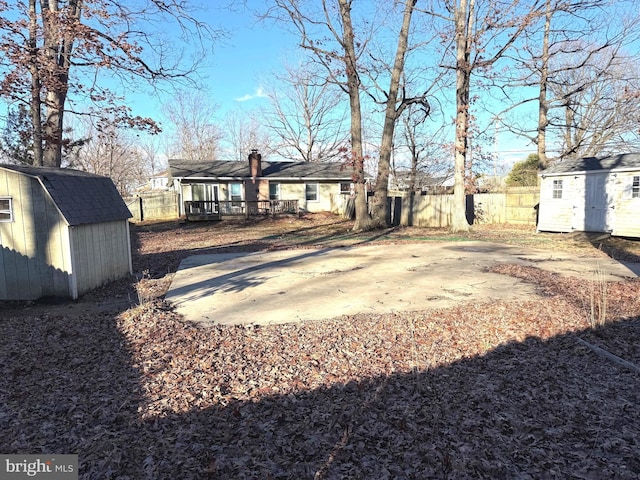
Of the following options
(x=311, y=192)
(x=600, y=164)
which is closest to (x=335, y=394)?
(x=600, y=164)

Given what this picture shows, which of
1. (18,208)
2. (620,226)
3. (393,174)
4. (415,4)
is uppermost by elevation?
(415,4)

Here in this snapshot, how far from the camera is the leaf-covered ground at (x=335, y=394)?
2629mm

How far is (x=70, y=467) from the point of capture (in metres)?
2.61

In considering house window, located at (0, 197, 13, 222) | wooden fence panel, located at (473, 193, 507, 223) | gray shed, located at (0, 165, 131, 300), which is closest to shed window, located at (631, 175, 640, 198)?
wooden fence panel, located at (473, 193, 507, 223)

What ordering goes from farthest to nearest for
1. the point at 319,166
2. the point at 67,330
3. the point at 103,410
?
the point at 319,166 < the point at 67,330 < the point at 103,410

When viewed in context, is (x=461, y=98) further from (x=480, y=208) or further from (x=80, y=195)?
(x=80, y=195)

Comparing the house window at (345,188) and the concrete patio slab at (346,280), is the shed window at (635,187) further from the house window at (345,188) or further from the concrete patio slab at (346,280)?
the house window at (345,188)

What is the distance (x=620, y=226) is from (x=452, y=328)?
12.2 metres

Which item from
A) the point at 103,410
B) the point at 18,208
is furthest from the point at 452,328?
the point at 18,208

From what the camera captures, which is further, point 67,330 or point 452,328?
point 67,330

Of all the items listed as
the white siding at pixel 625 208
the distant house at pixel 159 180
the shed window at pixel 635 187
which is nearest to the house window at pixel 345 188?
the white siding at pixel 625 208

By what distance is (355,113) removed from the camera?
1892cm

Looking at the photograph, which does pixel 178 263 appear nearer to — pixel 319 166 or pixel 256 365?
pixel 256 365

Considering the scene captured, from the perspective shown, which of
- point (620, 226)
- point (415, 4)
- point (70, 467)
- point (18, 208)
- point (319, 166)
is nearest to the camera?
point (70, 467)
